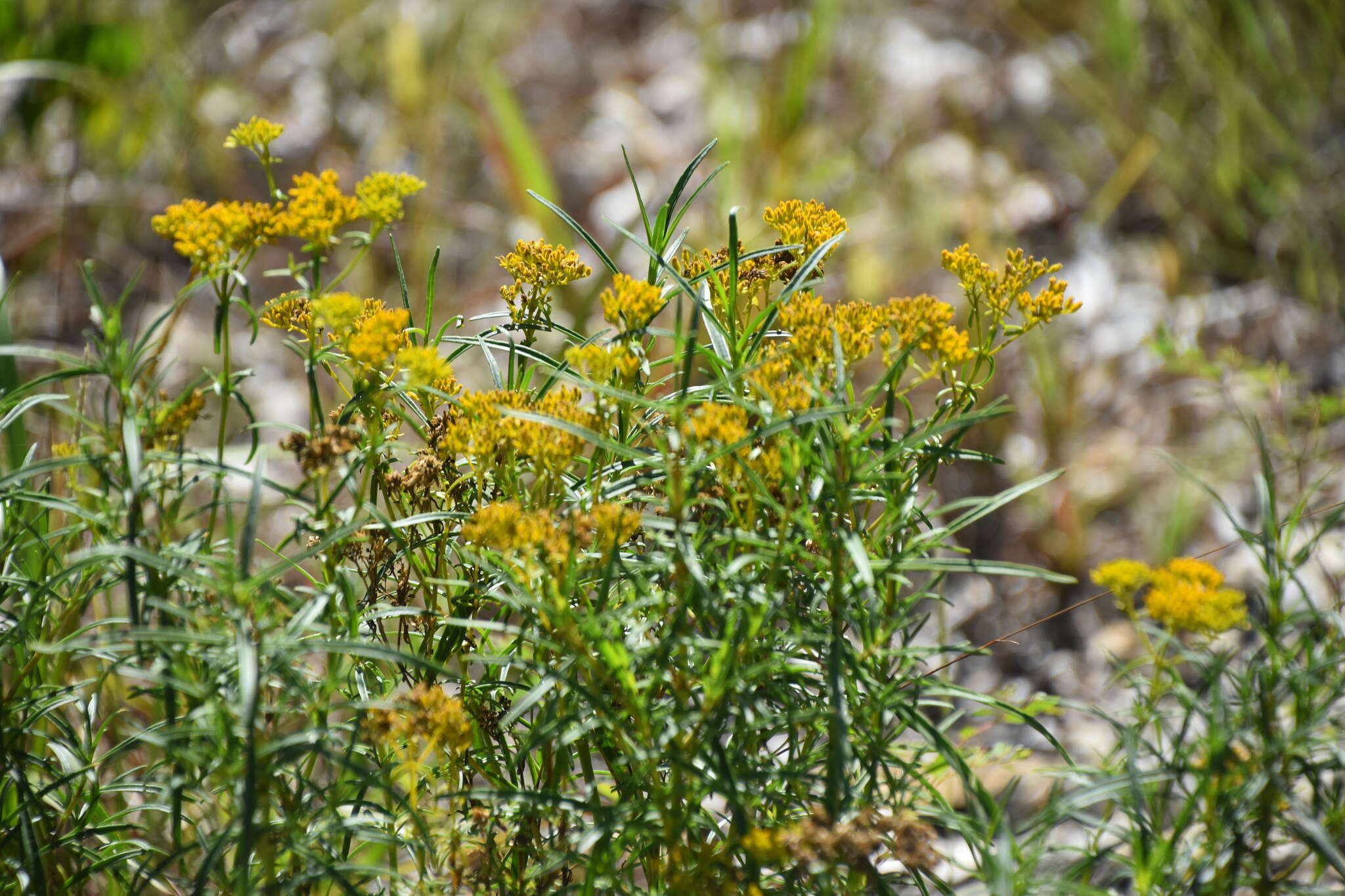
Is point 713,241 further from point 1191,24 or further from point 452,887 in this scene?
point 452,887

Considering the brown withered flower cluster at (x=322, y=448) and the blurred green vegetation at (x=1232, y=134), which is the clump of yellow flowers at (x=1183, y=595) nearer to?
the brown withered flower cluster at (x=322, y=448)

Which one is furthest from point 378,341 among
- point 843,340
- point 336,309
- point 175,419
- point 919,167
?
point 919,167

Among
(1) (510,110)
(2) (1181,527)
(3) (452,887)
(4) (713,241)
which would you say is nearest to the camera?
(3) (452,887)

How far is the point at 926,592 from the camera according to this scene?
27.7 inches

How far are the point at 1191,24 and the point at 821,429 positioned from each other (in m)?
2.41

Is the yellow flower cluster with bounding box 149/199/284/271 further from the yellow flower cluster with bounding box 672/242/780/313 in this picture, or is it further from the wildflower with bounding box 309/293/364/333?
the yellow flower cluster with bounding box 672/242/780/313

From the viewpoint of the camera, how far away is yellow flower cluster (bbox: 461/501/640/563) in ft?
1.91

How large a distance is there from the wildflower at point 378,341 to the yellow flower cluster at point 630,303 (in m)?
0.12

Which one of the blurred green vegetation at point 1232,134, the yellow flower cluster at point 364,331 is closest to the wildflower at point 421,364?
the yellow flower cluster at point 364,331

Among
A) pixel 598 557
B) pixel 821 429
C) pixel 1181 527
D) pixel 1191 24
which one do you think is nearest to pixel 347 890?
pixel 598 557

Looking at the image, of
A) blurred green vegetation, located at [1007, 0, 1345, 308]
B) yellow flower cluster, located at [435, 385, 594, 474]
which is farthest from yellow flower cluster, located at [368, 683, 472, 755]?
blurred green vegetation, located at [1007, 0, 1345, 308]

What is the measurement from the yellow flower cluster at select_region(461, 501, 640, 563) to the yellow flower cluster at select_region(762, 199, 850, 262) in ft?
0.83

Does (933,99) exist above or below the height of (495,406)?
above

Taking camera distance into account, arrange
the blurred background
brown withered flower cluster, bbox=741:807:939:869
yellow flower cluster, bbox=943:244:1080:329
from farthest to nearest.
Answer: the blurred background → yellow flower cluster, bbox=943:244:1080:329 → brown withered flower cluster, bbox=741:807:939:869
